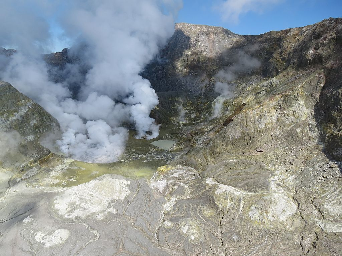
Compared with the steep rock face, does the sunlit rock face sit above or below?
below

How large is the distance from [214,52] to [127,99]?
2538 cm

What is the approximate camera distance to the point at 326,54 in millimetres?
26375

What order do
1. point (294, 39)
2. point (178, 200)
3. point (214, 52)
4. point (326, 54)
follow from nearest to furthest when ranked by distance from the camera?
point (178, 200)
point (326, 54)
point (294, 39)
point (214, 52)

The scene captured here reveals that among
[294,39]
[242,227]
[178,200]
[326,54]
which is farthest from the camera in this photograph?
[294,39]

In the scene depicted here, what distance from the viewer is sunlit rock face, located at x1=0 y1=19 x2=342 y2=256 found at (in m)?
15.8

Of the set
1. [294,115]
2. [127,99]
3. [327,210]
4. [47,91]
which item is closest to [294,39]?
[294,115]

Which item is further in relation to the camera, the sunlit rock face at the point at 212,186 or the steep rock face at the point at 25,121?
the steep rock face at the point at 25,121

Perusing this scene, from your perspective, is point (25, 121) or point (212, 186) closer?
point (212, 186)

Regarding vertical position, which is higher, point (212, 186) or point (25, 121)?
point (25, 121)

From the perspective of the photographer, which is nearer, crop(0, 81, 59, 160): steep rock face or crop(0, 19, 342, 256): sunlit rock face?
crop(0, 19, 342, 256): sunlit rock face

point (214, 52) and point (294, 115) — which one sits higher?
point (214, 52)

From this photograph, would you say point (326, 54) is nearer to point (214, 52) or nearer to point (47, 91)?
point (214, 52)

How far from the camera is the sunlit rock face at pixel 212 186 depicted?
1580cm

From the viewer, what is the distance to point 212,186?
21.1m
